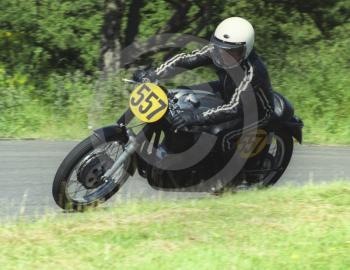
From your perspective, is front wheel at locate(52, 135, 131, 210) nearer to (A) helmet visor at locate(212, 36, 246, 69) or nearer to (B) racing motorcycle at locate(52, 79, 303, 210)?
(B) racing motorcycle at locate(52, 79, 303, 210)

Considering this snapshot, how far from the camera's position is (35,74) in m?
14.0

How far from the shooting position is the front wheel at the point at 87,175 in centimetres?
582

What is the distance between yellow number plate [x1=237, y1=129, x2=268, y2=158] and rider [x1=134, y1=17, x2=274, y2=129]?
0.52 ft

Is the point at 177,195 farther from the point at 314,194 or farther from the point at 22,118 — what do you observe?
the point at 22,118

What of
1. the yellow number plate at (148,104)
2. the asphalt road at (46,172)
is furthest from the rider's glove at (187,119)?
the asphalt road at (46,172)

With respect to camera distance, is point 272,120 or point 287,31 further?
point 287,31

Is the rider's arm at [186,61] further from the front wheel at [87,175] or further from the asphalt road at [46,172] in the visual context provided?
the asphalt road at [46,172]

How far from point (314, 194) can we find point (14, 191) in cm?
267

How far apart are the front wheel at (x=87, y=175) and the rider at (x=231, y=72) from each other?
22.7 inches

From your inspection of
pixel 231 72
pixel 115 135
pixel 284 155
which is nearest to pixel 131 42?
pixel 284 155

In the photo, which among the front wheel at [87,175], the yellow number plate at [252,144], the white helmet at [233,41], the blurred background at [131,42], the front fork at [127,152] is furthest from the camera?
the blurred background at [131,42]

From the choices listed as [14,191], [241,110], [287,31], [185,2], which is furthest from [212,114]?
[287,31]

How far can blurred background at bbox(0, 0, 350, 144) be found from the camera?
38.4ft

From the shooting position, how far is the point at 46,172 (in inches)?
297
